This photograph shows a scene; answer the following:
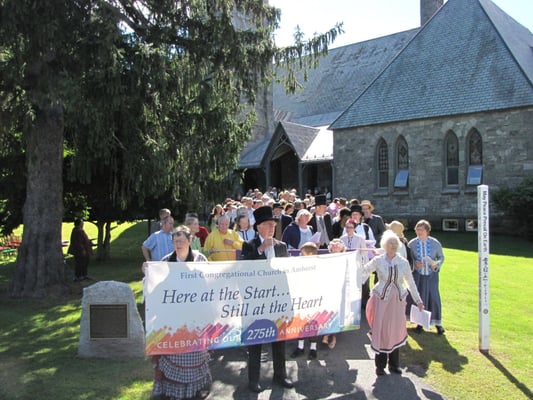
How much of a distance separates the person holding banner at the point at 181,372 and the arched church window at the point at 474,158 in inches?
818

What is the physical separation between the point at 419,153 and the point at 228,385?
70.2ft

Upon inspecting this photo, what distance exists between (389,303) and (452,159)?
20130mm

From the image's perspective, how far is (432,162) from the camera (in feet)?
80.1

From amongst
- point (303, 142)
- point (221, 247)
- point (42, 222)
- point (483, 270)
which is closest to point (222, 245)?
point (221, 247)

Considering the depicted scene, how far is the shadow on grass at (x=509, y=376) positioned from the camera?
18.3ft

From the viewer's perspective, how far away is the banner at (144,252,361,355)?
5.07 m

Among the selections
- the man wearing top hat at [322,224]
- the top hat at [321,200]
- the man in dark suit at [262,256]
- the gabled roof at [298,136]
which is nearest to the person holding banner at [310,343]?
the man in dark suit at [262,256]

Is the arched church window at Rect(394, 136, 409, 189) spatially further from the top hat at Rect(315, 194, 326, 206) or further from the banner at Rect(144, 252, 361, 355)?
the banner at Rect(144, 252, 361, 355)

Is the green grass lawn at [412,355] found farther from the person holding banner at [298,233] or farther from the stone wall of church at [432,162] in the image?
the stone wall of church at [432,162]

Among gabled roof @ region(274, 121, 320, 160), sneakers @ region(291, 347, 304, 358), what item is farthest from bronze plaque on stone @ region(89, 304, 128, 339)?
gabled roof @ region(274, 121, 320, 160)

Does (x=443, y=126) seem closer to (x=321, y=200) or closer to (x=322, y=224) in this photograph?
(x=321, y=200)

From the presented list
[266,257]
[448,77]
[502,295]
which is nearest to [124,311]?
[266,257]

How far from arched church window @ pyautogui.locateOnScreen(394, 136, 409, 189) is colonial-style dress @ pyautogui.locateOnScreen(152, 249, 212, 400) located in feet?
71.2

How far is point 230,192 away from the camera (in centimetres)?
1516
